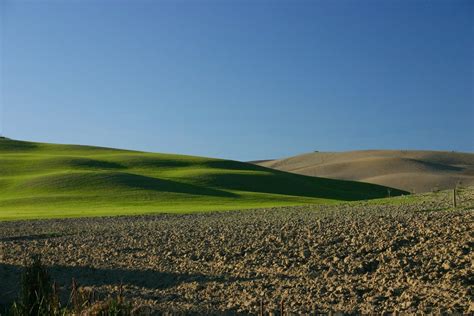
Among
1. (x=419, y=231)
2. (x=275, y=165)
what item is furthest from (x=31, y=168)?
(x=275, y=165)

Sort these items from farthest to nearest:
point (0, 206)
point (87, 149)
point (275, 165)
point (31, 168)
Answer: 1. point (275, 165)
2. point (87, 149)
3. point (31, 168)
4. point (0, 206)

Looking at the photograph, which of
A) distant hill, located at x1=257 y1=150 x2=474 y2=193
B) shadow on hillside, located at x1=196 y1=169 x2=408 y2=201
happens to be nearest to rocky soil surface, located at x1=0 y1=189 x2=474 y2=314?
shadow on hillside, located at x1=196 y1=169 x2=408 y2=201

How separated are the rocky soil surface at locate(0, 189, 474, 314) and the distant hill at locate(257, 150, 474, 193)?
85340mm

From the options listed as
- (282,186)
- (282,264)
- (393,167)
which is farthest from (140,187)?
(393,167)

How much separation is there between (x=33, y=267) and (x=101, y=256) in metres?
9.99

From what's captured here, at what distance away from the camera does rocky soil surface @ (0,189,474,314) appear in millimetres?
12781

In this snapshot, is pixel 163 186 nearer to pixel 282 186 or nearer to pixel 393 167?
pixel 282 186

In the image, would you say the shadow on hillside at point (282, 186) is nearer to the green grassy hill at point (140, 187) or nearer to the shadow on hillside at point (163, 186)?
the green grassy hill at point (140, 187)

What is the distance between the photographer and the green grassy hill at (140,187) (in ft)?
158

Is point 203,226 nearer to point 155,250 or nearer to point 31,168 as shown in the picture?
point 155,250

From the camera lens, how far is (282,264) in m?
16.6

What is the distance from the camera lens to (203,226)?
27.2 metres

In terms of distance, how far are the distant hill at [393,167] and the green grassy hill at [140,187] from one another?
83.2 ft

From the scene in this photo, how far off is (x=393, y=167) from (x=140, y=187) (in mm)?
90298
